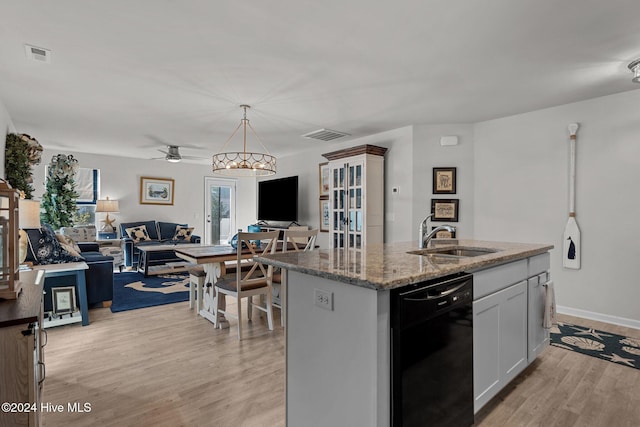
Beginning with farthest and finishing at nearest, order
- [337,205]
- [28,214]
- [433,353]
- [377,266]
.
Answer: [337,205], [28,214], [377,266], [433,353]

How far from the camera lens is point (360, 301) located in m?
1.26

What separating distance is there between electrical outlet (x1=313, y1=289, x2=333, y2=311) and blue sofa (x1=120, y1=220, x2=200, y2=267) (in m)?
5.75

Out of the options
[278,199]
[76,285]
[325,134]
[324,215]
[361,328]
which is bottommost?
[76,285]

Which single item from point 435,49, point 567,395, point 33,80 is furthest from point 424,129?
point 33,80

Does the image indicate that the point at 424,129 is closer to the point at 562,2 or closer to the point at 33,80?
the point at 562,2

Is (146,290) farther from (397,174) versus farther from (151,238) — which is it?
(397,174)

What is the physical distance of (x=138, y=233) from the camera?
22.0ft

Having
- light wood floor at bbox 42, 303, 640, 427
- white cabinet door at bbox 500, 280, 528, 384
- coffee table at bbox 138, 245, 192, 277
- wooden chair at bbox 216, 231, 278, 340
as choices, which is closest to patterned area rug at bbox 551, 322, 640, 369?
light wood floor at bbox 42, 303, 640, 427

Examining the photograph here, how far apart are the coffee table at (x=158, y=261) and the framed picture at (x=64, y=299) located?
7.61 feet

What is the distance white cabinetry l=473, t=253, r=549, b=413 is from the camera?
5.70 feet

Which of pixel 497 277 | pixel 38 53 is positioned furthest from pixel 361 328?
pixel 38 53

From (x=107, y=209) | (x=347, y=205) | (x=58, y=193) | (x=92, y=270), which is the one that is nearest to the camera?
(x=92, y=270)

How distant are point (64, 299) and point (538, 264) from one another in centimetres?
430

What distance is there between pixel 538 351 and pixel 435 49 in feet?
7.82
